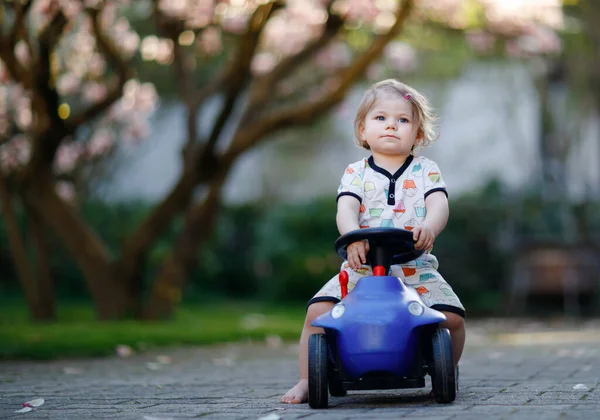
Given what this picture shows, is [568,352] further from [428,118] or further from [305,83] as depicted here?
[305,83]

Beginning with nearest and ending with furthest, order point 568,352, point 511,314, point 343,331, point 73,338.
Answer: point 343,331 → point 568,352 → point 73,338 → point 511,314

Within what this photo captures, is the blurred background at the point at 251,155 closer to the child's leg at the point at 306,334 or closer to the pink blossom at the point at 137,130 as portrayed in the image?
the pink blossom at the point at 137,130

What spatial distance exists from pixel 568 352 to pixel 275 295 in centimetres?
859

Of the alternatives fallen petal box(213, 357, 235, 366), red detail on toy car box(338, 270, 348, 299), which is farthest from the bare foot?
fallen petal box(213, 357, 235, 366)

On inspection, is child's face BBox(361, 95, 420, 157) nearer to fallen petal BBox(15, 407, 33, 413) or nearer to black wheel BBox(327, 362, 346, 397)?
black wheel BBox(327, 362, 346, 397)

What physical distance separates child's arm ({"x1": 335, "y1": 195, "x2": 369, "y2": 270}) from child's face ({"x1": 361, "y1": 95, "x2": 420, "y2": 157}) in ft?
0.90

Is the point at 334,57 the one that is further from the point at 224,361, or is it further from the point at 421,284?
the point at 421,284

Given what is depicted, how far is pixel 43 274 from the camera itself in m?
10.9

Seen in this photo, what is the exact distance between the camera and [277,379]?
18.0 ft

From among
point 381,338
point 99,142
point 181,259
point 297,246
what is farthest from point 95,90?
point 381,338

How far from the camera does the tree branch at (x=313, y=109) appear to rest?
32.5 feet

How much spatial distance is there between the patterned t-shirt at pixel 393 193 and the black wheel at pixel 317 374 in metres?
0.62

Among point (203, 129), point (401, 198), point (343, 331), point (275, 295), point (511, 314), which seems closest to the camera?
point (343, 331)

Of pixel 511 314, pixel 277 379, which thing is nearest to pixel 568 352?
pixel 277 379
